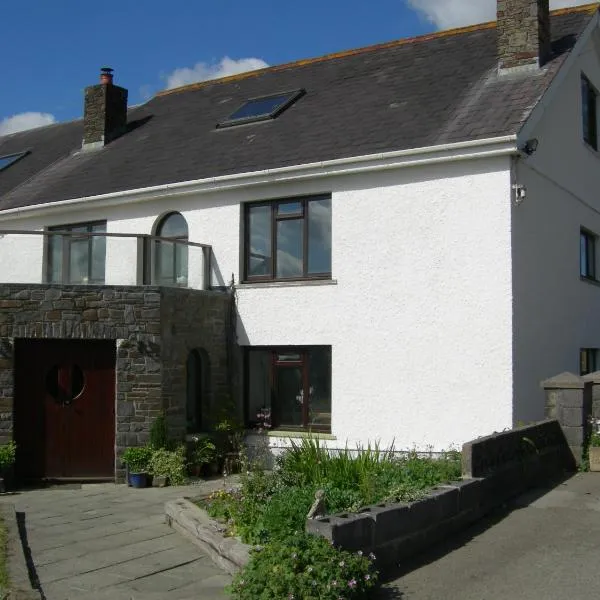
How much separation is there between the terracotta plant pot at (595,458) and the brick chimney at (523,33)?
645cm

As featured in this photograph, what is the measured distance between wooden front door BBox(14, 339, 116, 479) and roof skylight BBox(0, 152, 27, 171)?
1016cm

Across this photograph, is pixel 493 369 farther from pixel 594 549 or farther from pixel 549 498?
pixel 594 549

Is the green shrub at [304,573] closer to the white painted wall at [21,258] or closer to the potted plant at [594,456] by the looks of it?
the potted plant at [594,456]

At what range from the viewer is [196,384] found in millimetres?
14375

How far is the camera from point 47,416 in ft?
43.2

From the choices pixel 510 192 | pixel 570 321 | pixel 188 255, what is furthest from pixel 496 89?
pixel 188 255

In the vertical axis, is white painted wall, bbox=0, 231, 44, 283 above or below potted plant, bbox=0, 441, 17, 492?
above

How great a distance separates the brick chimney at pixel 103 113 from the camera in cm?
1939

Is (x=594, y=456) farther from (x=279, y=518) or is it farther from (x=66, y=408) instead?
(x=66, y=408)

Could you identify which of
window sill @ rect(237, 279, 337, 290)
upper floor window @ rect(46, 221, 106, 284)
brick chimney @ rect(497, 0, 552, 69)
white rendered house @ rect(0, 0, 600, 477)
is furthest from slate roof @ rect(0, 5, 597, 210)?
upper floor window @ rect(46, 221, 106, 284)

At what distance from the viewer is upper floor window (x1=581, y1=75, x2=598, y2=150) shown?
627 inches

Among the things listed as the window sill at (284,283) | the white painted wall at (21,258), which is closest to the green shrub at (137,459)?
the white painted wall at (21,258)

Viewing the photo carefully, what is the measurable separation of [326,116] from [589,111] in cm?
537

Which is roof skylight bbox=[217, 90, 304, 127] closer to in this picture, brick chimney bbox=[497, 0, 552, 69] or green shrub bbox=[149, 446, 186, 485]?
brick chimney bbox=[497, 0, 552, 69]
